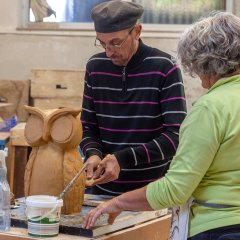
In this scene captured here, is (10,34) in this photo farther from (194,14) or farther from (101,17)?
(101,17)

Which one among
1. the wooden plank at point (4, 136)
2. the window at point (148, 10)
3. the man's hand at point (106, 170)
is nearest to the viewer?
the man's hand at point (106, 170)

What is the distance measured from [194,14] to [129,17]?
2941 mm

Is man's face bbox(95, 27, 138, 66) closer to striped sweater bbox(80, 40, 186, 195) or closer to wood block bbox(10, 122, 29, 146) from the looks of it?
striped sweater bbox(80, 40, 186, 195)

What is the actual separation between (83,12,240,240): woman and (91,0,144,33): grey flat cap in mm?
Answer: 528

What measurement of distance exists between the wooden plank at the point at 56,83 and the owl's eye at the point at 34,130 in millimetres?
2635

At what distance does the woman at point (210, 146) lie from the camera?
1.49 m

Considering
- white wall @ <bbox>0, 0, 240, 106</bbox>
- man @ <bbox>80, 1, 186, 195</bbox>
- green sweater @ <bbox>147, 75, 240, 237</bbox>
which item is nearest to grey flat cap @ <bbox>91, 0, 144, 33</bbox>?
man @ <bbox>80, 1, 186, 195</bbox>

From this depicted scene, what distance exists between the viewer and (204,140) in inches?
58.1

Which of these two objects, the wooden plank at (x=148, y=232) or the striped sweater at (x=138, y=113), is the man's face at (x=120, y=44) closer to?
the striped sweater at (x=138, y=113)

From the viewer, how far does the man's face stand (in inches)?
83.7

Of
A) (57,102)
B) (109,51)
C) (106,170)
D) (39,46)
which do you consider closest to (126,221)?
(106,170)

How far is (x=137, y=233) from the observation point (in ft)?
6.33

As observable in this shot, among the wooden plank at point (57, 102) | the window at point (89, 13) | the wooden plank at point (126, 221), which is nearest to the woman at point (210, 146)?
the wooden plank at point (126, 221)

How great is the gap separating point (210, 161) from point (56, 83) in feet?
10.6
